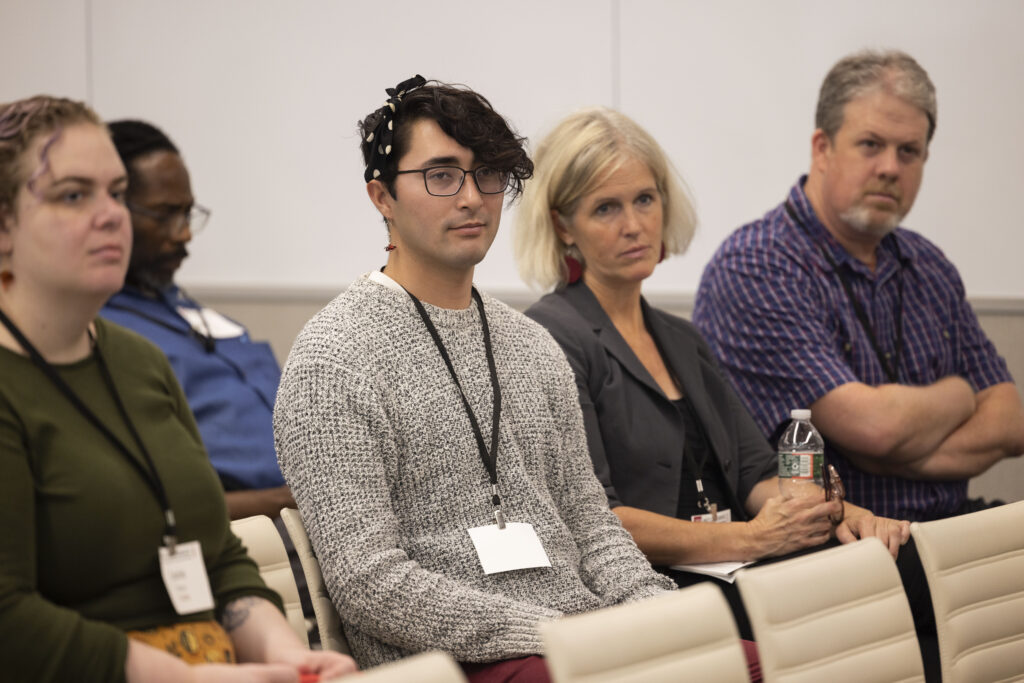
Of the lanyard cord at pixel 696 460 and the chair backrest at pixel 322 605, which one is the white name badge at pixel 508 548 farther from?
the lanyard cord at pixel 696 460

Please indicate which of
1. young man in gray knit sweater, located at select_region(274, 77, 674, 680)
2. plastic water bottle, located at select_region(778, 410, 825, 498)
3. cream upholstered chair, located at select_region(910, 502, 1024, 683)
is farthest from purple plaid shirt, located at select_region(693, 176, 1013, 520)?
young man in gray knit sweater, located at select_region(274, 77, 674, 680)

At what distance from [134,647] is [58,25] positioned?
13.0 feet

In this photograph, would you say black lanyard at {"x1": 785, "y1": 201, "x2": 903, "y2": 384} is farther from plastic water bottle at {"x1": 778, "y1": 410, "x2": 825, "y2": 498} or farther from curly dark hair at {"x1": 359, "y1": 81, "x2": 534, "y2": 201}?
curly dark hair at {"x1": 359, "y1": 81, "x2": 534, "y2": 201}

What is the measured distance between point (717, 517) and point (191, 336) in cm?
162

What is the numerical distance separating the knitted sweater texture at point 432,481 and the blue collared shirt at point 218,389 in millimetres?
1158

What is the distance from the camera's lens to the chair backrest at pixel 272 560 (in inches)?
85.2

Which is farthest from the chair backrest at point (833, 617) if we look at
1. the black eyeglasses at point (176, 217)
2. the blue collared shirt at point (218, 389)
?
the black eyeglasses at point (176, 217)

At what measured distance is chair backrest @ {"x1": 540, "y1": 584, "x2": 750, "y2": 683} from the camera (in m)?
1.51

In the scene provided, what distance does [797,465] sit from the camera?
2873 millimetres

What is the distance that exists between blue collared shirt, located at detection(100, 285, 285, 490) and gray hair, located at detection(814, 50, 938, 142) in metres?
2.02

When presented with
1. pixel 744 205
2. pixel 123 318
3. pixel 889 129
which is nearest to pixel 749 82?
pixel 744 205

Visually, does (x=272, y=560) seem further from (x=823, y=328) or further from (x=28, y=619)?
(x=823, y=328)

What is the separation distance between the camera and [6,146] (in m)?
1.48

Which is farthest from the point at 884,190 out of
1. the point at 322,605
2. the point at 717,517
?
the point at 322,605
